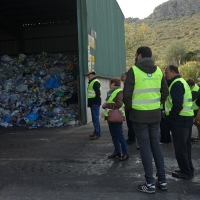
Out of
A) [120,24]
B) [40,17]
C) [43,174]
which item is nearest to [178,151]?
[43,174]

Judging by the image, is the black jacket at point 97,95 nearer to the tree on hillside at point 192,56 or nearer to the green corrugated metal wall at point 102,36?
the green corrugated metal wall at point 102,36

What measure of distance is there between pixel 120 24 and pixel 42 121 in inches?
409

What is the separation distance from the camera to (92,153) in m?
6.61

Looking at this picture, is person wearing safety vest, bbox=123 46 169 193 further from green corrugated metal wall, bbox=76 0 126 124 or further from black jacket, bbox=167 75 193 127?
green corrugated metal wall, bbox=76 0 126 124

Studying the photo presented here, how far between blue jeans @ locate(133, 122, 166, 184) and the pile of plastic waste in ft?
21.9

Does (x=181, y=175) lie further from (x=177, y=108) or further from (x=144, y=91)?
(x=144, y=91)

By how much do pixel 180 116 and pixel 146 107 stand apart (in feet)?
2.29

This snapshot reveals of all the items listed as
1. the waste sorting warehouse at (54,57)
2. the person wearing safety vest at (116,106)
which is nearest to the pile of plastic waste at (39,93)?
the waste sorting warehouse at (54,57)

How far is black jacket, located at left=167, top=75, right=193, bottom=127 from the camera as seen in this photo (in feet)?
14.9

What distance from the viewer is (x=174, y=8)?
91.2 meters

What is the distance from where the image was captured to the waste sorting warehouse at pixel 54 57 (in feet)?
36.2

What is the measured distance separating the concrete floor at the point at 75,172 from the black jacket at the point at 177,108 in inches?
32.9

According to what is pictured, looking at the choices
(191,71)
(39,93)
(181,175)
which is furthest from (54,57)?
(191,71)

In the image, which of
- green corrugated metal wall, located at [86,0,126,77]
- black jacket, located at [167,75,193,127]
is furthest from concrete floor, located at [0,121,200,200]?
green corrugated metal wall, located at [86,0,126,77]
